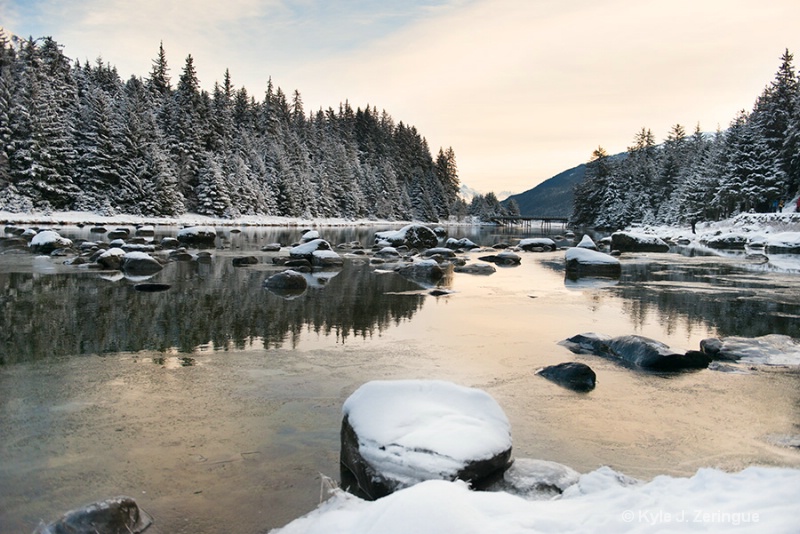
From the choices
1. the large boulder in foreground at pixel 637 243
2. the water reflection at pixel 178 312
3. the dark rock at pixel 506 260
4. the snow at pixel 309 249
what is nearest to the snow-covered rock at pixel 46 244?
the water reflection at pixel 178 312

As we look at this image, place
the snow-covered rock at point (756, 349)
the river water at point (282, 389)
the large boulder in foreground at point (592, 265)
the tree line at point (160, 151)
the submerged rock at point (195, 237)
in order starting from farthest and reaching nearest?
the tree line at point (160, 151) < the submerged rock at point (195, 237) < the large boulder in foreground at point (592, 265) < the snow-covered rock at point (756, 349) < the river water at point (282, 389)

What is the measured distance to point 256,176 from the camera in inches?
2613

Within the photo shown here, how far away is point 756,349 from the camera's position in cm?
822

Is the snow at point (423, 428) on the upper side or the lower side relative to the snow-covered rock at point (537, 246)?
lower

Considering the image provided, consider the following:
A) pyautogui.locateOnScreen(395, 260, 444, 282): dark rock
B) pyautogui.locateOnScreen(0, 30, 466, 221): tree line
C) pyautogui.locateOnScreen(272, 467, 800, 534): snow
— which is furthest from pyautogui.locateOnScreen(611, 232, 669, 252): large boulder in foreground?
pyautogui.locateOnScreen(0, 30, 466, 221): tree line

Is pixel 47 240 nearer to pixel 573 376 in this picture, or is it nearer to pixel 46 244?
pixel 46 244

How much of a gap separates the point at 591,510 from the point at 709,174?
67971 millimetres

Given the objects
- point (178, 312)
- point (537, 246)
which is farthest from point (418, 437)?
point (537, 246)

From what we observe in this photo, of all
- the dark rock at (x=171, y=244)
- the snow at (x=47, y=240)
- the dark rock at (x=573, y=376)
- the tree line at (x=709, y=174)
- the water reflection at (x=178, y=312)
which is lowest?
the dark rock at (x=573, y=376)

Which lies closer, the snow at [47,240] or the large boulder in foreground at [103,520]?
the large boulder in foreground at [103,520]

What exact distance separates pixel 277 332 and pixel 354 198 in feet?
245

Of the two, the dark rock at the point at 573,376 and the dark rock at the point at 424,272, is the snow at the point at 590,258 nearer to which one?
the dark rock at the point at 424,272

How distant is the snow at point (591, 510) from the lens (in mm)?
2779

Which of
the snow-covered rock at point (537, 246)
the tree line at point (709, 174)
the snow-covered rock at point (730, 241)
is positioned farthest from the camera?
the tree line at point (709, 174)
